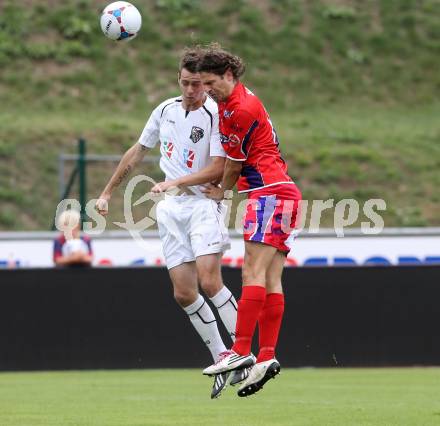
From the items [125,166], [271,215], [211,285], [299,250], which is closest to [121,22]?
[125,166]

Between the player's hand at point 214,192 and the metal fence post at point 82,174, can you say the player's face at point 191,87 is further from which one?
the metal fence post at point 82,174

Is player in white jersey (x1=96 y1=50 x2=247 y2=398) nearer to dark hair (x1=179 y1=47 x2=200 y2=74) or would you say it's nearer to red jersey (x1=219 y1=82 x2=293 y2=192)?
dark hair (x1=179 y1=47 x2=200 y2=74)

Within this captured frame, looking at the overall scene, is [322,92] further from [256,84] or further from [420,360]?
[420,360]

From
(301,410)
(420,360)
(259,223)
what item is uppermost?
(259,223)

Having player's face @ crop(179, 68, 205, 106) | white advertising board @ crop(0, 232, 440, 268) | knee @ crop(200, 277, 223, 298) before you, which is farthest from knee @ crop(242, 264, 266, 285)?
white advertising board @ crop(0, 232, 440, 268)

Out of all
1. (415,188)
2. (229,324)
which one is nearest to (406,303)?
(229,324)

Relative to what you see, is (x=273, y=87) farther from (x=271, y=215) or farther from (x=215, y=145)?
(x=271, y=215)

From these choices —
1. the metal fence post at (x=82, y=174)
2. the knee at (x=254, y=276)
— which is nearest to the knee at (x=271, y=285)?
the knee at (x=254, y=276)

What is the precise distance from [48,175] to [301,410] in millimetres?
14106

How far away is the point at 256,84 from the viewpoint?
2795cm

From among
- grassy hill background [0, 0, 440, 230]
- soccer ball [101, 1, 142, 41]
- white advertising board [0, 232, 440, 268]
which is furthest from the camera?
grassy hill background [0, 0, 440, 230]

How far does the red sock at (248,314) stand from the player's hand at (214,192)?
1064mm

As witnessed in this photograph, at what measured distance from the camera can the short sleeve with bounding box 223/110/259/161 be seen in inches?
339

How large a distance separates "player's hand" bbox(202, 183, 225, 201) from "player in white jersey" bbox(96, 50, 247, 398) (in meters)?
0.13
